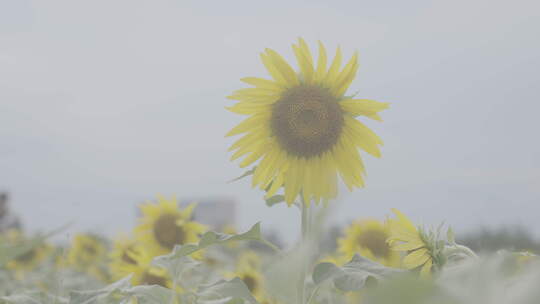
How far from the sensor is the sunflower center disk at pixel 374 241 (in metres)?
2.11

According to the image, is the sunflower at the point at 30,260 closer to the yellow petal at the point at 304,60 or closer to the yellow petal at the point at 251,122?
the yellow petal at the point at 251,122

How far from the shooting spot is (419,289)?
212mm

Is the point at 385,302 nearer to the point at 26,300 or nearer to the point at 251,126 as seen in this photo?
the point at 26,300

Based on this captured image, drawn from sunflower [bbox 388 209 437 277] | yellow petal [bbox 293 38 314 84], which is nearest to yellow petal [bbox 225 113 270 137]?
yellow petal [bbox 293 38 314 84]

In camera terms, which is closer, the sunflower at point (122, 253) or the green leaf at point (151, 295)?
the green leaf at point (151, 295)

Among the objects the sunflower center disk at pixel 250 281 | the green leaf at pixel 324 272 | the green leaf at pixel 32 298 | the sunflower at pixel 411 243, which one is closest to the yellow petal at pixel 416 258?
the sunflower at pixel 411 243

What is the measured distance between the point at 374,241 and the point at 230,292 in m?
1.48

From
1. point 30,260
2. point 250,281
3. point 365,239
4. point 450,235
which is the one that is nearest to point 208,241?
point 450,235

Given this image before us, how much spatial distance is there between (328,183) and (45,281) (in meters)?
2.12

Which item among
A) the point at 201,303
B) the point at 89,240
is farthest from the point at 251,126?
the point at 89,240

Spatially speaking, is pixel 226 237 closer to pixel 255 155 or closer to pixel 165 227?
pixel 255 155

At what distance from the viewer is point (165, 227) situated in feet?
6.68

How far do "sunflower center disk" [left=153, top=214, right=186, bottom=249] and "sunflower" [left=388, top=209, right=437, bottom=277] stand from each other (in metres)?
1.20

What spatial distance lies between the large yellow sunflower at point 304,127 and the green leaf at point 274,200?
22mm
